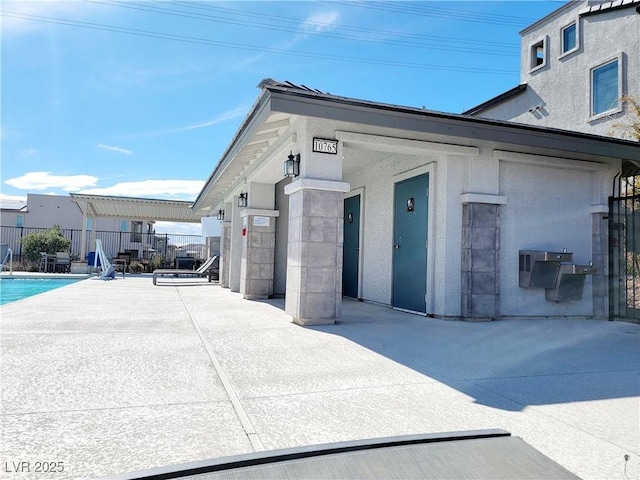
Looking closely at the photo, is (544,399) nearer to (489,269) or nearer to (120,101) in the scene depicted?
(489,269)

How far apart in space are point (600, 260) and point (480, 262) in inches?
101

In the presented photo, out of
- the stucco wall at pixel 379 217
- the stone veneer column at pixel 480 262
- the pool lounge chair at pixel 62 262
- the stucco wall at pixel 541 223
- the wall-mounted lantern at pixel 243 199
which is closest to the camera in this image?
the stone veneer column at pixel 480 262

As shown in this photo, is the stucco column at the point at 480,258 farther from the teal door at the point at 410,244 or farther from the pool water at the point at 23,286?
the pool water at the point at 23,286

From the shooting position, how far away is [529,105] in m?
14.3

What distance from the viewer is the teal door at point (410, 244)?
23.3 ft

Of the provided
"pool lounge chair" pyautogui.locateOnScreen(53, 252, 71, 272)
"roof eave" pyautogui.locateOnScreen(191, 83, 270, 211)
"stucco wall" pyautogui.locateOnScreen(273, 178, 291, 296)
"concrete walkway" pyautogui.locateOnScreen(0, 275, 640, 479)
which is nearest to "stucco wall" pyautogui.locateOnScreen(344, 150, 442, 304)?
"stucco wall" pyautogui.locateOnScreen(273, 178, 291, 296)

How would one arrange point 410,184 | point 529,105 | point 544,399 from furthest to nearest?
point 529,105 < point 410,184 < point 544,399

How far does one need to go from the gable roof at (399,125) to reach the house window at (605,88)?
565 cm

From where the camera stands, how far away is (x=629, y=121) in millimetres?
10461

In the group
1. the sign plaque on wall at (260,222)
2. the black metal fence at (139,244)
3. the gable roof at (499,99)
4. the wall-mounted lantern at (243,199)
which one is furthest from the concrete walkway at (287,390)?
the black metal fence at (139,244)

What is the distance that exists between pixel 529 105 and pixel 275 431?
15261mm

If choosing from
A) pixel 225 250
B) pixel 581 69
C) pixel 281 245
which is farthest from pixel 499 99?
pixel 225 250

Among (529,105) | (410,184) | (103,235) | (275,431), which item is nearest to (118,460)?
(275,431)

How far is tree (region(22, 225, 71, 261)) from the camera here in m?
20.0
